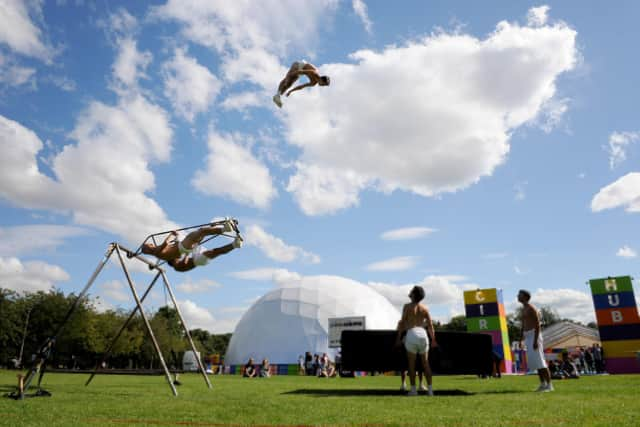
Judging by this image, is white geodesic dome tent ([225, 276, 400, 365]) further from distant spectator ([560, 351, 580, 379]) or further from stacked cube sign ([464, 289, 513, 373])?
distant spectator ([560, 351, 580, 379])

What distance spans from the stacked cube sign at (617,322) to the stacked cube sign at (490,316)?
7131mm

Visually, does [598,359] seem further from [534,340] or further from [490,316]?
[534,340]

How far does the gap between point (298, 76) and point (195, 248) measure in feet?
12.5

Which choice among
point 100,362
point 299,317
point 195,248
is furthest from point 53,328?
point 195,248

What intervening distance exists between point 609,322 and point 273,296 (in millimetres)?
27160

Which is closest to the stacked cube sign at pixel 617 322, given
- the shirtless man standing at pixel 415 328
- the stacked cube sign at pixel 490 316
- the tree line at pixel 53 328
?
the stacked cube sign at pixel 490 316

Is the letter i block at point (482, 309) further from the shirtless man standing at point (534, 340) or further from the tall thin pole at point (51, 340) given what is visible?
the tall thin pole at point (51, 340)

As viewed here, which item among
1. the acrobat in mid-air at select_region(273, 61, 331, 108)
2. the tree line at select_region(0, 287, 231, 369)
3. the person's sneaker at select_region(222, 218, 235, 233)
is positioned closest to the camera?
the acrobat in mid-air at select_region(273, 61, 331, 108)

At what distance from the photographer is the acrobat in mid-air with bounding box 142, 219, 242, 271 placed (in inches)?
343

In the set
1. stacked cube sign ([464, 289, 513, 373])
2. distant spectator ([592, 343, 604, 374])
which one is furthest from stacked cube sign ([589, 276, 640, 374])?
stacked cube sign ([464, 289, 513, 373])

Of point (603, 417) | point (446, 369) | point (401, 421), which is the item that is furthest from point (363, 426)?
point (446, 369)

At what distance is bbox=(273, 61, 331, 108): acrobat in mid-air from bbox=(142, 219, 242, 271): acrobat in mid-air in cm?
260

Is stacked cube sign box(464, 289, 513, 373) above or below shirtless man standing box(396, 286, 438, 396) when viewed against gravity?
above

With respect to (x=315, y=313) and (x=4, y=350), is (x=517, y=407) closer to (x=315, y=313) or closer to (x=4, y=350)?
(x=315, y=313)
